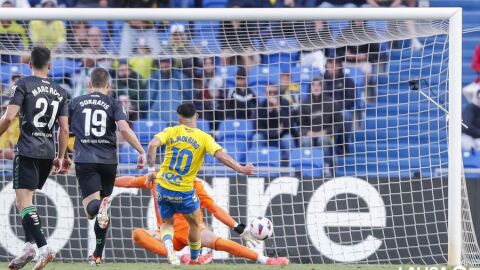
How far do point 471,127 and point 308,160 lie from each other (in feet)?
8.22

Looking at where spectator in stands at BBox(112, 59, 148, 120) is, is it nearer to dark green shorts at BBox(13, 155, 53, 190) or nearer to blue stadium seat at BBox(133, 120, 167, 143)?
blue stadium seat at BBox(133, 120, 167, 143)

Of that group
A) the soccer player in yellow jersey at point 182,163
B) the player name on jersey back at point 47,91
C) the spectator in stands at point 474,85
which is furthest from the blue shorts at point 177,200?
the spectator in stands at point 474,85

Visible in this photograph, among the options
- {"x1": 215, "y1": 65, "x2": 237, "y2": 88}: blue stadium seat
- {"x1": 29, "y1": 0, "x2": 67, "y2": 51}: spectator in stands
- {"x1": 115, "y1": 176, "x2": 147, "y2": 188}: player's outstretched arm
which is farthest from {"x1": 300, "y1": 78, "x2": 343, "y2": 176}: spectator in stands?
{"x1": 29, "y1": 0, "x2": 67, "y2": 51}: spectator in stands

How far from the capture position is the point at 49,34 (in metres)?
12.0

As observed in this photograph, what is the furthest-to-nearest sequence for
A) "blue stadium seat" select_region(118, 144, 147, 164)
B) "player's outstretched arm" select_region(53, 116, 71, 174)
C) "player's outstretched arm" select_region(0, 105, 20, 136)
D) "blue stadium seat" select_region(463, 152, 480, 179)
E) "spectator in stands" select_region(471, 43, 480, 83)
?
"spectator in stands" select_region(471, 43, 480, 83) < "blue stadium seat" select_region(463, 152, 480, 179) < "blue stadium seat" select_region(118, 144, 147, 164) < "player's outstretched arm" select_region(53, 116, 71, 174) < "player's outstretched arm" select_region(0, 105, 20, 136)

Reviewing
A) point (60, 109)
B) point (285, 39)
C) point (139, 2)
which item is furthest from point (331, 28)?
point (139, 2)

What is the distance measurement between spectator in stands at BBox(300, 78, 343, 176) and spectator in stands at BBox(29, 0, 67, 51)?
9.21ft

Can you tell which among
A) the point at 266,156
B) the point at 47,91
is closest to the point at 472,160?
the point at 266,156

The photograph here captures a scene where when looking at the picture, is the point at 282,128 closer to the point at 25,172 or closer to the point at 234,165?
the point at 234,165

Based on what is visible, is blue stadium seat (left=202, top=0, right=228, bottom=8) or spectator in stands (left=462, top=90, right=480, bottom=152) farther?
blue stadium seat (left=202, top=0, right=228, bottom=8)

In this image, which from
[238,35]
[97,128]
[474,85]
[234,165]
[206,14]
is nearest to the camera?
[97,128]

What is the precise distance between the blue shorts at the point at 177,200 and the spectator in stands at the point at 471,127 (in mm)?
4757

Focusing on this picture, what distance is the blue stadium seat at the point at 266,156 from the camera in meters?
12.3

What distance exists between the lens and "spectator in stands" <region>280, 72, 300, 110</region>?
12375 mm
